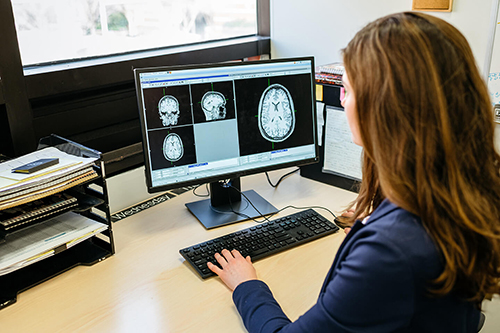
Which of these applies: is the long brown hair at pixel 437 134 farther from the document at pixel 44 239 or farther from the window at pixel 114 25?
the window at pixel 114 25

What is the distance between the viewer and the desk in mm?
997

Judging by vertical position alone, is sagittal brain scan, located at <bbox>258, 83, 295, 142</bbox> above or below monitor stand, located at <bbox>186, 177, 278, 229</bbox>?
above

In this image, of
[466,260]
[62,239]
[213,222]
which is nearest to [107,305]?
[62,239]

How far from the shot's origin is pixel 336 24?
1826 mm

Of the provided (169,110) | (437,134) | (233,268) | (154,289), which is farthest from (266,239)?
(437,134)

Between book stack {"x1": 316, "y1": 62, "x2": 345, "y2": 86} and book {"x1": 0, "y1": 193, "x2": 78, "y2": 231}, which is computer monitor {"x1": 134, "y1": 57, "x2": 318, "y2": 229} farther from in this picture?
book {"x1": 0, "y1": 193, "x2": 78, "y2": 231}

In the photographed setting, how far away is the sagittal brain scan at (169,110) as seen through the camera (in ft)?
4.22

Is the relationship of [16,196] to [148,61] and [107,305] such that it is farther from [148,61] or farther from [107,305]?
[148,61]

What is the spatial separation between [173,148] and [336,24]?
0.93 meters

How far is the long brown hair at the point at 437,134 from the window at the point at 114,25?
3.54ft

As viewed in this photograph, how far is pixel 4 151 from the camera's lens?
1325mm

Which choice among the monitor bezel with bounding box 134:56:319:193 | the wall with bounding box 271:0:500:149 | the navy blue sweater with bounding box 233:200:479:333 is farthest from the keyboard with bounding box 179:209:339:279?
the wall with bounding box 271:0:500:149

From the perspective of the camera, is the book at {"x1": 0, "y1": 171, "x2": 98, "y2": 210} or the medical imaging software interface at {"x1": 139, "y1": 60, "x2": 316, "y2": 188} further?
the medical imaging software interface at {"x1": 139, "y1": 60, "x2": 316, "y2": 188}

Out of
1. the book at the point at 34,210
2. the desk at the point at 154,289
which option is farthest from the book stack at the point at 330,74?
the book at the point at 34,210
